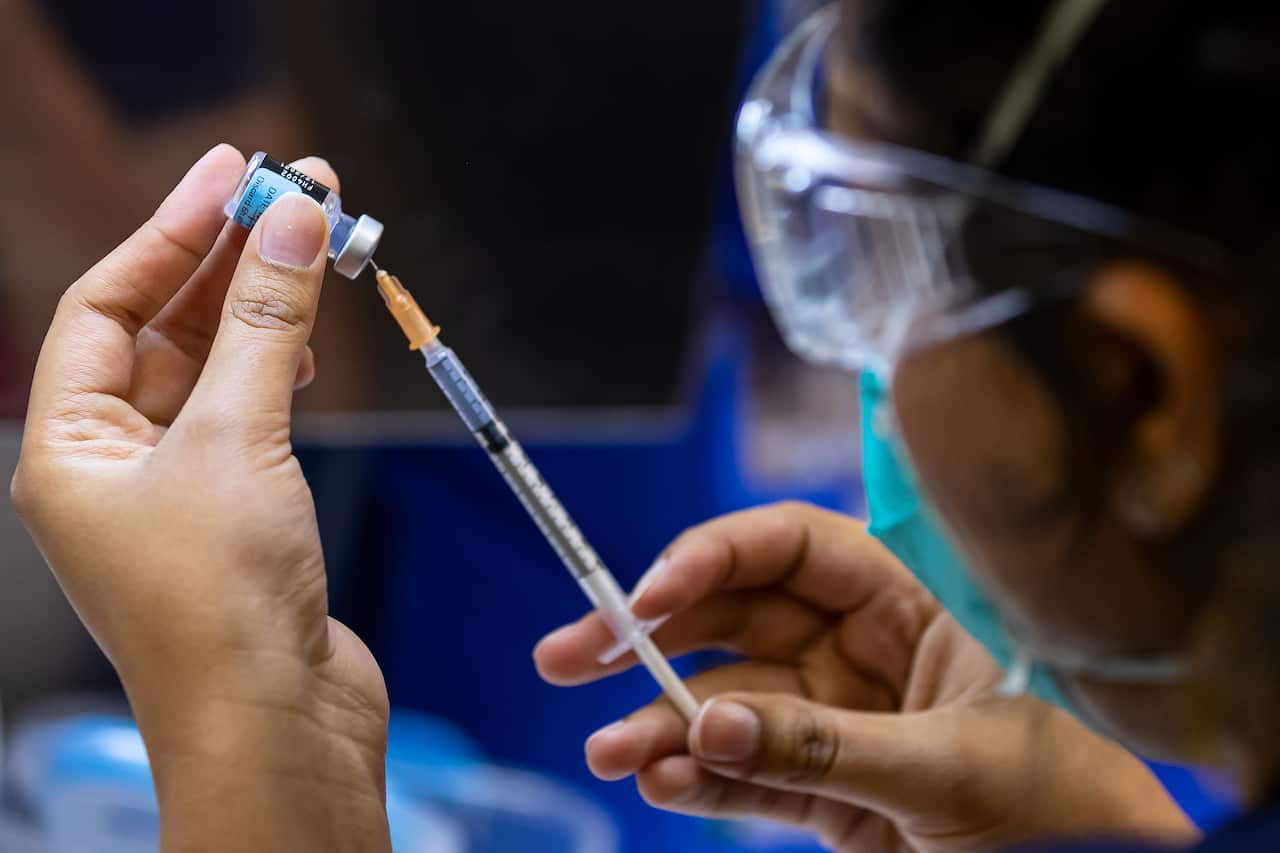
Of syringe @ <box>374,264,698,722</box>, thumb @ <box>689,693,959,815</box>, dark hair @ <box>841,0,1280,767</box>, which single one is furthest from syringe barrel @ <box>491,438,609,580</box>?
dark hair @ <box>841,0,1280,767</box>

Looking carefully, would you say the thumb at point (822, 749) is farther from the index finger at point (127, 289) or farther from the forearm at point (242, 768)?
the index finger at point (127, 289)

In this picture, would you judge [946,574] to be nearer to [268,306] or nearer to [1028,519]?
[1028,519]

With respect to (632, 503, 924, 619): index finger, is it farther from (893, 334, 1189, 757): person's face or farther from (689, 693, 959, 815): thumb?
(893, 334, 1189, 757): person's face

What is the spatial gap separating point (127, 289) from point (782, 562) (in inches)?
22.5

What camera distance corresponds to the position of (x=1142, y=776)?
977mm

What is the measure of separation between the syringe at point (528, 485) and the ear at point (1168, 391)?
43 cm

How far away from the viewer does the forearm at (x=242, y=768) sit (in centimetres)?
62

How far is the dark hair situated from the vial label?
35 cm

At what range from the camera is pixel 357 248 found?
73cm

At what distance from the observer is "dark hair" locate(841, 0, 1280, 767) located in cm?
48

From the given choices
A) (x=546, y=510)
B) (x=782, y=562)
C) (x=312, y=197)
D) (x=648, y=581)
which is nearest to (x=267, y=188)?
(x=312, y=197)

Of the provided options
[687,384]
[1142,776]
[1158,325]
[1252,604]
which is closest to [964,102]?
[1158,325]

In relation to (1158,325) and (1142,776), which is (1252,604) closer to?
(1158,325)

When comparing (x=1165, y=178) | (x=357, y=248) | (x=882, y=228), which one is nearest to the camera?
(x=1165, y=178)
